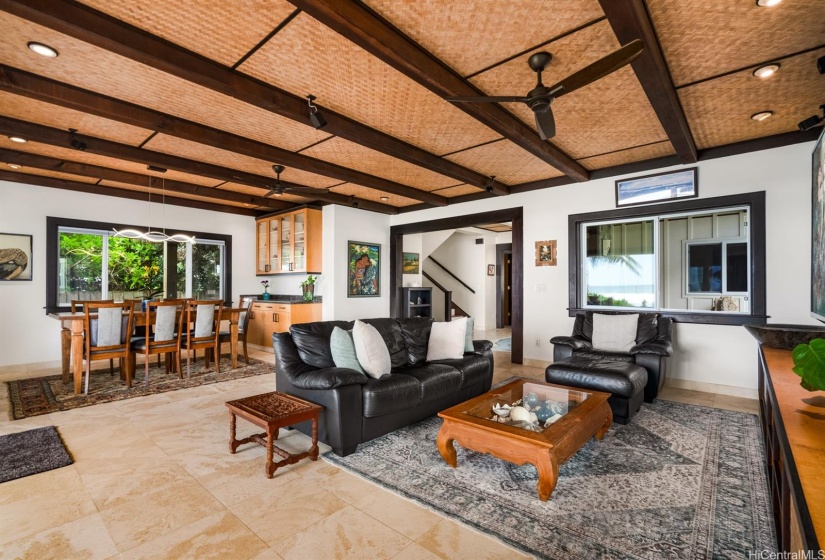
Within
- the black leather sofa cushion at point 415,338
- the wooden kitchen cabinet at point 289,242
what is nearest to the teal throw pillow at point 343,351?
the black leather sofa cushion at point 415,338

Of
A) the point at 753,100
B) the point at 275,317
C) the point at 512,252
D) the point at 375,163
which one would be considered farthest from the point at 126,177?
the point at 753,100

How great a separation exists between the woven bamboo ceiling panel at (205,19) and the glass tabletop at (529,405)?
8.56 ft

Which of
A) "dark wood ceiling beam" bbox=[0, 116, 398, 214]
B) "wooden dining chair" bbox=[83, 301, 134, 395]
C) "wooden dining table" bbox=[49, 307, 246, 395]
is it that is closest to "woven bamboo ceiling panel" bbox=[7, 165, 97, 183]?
"dark wood ceiling beam" bbox=[0, 116, 398, 214]

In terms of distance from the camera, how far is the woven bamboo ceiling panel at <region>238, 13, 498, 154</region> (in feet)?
7.91

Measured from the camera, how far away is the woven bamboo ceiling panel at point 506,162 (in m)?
4.38

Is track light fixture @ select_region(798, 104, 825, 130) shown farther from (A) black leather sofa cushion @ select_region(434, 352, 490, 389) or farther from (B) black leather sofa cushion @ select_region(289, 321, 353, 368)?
(B) black leather sofa cushion @ select_region(289, 321, 353, 368)

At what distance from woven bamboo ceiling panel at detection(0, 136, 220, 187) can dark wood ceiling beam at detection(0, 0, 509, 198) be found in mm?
2825

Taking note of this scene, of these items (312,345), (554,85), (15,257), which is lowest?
(312,345)

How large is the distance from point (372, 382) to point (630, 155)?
13.0 feet

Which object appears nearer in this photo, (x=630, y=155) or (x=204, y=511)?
(x=204, y=511)

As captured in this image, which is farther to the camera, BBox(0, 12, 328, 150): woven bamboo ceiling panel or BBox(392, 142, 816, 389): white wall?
BBox(392, 142, 816, 389): white wall

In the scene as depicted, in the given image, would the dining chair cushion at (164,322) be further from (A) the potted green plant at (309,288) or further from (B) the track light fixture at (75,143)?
(A) the potted green plant at (309,288)

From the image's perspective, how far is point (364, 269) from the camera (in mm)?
7430

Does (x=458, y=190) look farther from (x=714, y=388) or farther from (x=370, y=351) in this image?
(x=714, y=388)
